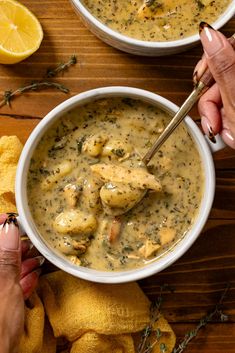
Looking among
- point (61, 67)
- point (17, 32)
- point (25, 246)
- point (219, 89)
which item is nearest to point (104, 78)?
point (61, 67)

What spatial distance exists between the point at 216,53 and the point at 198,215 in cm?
38

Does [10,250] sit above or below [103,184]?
below

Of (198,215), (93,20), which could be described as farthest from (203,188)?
(93,20)

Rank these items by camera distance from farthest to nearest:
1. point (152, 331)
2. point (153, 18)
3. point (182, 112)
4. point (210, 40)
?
point (152, 331) < point (153, 18) < point (182, 112) < point (210, 40)

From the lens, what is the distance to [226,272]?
1.81m

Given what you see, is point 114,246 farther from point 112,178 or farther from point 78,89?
point 78,89

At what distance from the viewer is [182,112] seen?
1.55 metres

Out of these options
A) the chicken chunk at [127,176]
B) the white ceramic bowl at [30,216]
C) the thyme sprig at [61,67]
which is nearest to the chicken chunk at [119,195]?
the chicken chunk at [127,176]

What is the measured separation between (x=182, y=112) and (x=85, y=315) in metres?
0.55

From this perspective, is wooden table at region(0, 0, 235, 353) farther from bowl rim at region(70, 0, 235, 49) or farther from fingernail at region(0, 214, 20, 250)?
fingernail at region(0, 214, 20, 250)

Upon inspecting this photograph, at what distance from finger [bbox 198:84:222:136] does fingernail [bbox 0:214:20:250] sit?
481 mm

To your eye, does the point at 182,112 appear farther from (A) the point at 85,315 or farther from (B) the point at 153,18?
(A) the point at 85,315

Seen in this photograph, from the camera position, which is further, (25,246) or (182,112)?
(25,246)

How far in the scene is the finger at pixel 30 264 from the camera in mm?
1663
